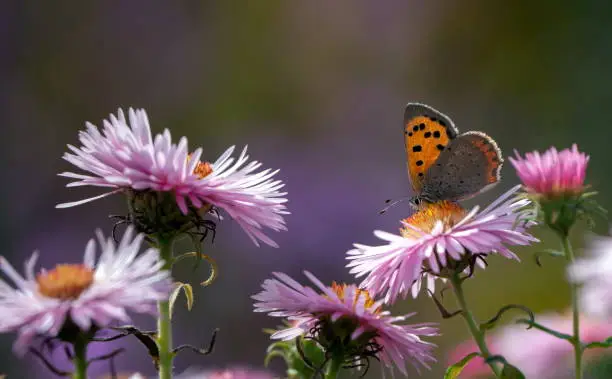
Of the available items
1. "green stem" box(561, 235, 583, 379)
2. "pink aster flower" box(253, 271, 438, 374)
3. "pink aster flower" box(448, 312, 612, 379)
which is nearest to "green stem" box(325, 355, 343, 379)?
"pink aster flower" box(253, 271, 438, 374)

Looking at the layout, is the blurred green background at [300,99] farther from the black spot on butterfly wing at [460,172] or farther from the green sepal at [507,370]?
the green sepal at [507,370]

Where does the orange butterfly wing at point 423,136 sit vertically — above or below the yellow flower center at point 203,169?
above

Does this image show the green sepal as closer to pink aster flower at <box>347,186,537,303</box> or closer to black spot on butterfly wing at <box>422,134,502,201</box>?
pink aster flower at <box>347,186,537,303</box>

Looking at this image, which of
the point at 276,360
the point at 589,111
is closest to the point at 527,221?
the point at 276,360

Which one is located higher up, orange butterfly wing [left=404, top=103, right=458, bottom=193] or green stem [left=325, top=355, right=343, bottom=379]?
orange butterfly wing [left=404, top=103, right=458, bottom=193]

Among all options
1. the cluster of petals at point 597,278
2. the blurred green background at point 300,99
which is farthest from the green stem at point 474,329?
the blurred green background at point 300,99

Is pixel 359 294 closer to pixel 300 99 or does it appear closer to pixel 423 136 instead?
pixel 423 136
